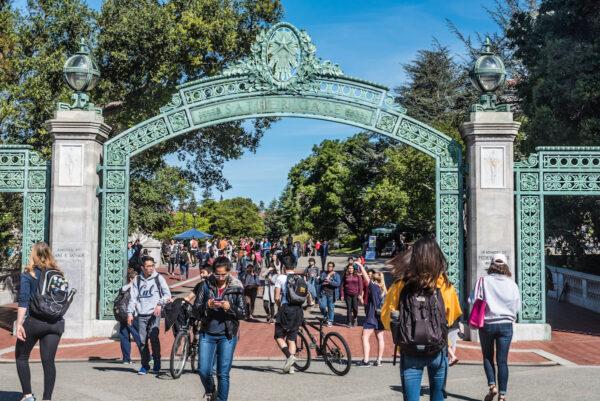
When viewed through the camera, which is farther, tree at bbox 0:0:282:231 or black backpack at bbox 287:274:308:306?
tree at bbox 0:0:282:231

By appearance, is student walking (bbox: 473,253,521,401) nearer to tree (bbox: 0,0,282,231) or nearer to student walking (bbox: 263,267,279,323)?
student walking (bbox: 263,267,279,323)

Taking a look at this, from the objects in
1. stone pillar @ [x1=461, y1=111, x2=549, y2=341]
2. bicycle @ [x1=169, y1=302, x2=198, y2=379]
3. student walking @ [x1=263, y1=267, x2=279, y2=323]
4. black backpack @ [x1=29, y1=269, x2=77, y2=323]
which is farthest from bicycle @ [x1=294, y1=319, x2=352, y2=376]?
student walking @ [x1=263, y1=267, x2=279, y2=323]

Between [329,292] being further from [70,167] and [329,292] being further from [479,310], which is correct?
[479,310]

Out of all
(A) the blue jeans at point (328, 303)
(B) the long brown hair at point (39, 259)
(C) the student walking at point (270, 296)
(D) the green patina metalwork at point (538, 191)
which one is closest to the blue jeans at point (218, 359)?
(B) the long brown hair at point (39, 259)

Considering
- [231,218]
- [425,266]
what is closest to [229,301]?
[425,266]

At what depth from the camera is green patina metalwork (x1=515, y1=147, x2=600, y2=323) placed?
40.6 feet

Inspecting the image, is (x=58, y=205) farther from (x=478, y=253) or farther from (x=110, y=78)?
(x=478, y=253)

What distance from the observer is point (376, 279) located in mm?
11898

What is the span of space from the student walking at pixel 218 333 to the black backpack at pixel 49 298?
1.32 m

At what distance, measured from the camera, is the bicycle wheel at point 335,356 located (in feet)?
30.3

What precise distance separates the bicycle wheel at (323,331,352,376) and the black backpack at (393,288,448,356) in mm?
4303

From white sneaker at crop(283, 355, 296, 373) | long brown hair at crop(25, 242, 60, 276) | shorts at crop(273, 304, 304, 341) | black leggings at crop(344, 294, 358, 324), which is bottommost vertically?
Result: white sneaker at crop(283, 355, 296, 373)

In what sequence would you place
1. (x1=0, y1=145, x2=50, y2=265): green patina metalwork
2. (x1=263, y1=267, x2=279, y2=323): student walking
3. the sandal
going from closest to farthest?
the sandal → (x1=0, y1=145, x2=50, y2=265): green patina metalwork → (x1=263, y1=267, x2=279, y2=323): student walking

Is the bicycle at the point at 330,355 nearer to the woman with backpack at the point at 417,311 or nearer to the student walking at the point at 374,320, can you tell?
the student walking at the point at 374,320
